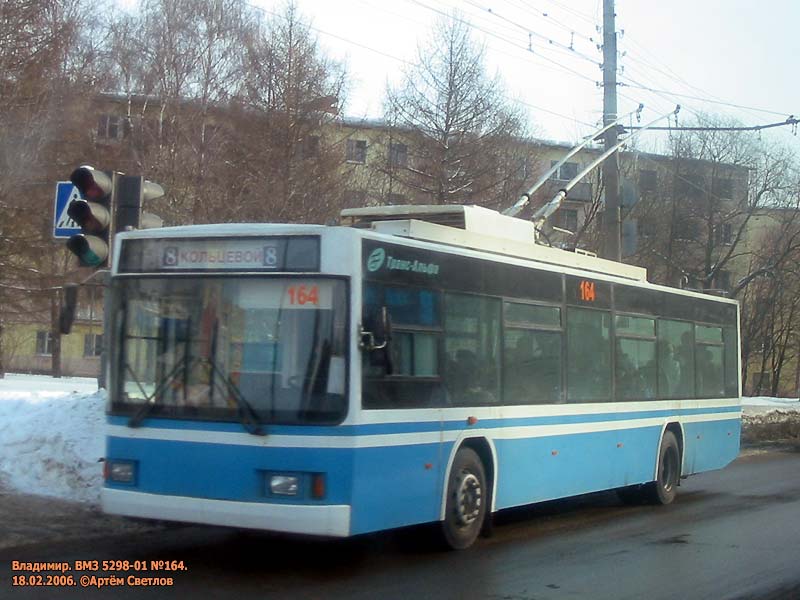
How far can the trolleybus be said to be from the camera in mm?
8250

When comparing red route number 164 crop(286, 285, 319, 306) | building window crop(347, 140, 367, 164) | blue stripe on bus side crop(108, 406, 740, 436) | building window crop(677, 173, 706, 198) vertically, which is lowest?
blue stripe on bus side crop(108, 406, 740, 436)

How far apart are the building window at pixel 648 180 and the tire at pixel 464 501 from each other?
39.3 meters

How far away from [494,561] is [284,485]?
2.33 metres

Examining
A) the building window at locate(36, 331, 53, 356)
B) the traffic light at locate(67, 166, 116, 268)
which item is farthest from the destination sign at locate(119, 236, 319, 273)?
the building window at locate(36, 331, 53, 356)

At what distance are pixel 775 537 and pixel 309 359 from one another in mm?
5782

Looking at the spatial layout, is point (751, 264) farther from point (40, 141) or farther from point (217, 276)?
point (217, 276)

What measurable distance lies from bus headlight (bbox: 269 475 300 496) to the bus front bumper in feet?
0.32

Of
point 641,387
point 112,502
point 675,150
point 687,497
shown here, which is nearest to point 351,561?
point 112,502

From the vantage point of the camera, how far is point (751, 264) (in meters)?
53.7

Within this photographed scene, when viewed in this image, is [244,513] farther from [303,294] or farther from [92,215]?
[92,215]

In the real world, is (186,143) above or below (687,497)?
above

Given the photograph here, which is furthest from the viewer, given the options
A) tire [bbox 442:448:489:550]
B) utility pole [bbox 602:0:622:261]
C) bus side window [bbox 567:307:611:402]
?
utility pole [bbox 602:0:622:261]

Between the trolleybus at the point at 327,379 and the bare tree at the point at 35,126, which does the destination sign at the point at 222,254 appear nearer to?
the trolleybus at the point at 327,379

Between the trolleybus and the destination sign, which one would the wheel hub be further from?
the destination sign
